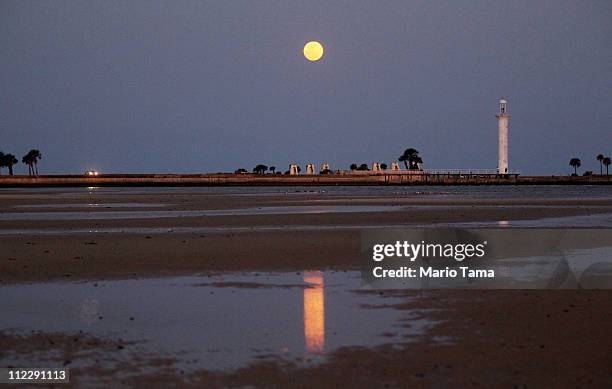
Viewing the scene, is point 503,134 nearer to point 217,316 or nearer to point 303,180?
point 303,180

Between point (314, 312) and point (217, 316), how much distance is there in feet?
4.27

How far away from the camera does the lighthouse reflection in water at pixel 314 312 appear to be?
9.59m

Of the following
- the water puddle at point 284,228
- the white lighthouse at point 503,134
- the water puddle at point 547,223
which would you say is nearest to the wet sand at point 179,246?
the water puddle at point 284,228

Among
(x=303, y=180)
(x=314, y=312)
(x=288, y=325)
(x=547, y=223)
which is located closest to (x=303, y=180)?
(x=303, y=180)

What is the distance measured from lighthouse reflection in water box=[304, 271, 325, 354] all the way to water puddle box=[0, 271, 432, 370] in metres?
0.01

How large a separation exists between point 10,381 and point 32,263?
10.3 metres

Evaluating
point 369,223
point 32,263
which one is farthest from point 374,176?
point 32,263

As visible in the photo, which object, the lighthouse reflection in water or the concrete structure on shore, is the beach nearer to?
the lighthouse reflection in water

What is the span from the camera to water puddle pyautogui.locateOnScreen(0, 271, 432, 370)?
30.8ft

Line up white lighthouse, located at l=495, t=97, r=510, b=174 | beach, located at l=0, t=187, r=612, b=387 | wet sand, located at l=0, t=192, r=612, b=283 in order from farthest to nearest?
white lighthouse, located at l=495, t=97, r=510, b=174 → wet sand, located at l=0, t=192, r=612, b=283 → beach, located at l=0, t=187, r=612, b=387

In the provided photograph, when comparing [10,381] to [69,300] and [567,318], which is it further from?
[567,318]

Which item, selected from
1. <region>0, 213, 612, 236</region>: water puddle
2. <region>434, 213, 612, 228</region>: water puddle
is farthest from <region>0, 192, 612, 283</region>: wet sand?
<region>434, 213, 612, 228</region>: water puddle

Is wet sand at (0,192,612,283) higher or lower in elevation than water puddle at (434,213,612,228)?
higher

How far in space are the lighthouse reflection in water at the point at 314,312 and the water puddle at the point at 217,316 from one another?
12 mm
